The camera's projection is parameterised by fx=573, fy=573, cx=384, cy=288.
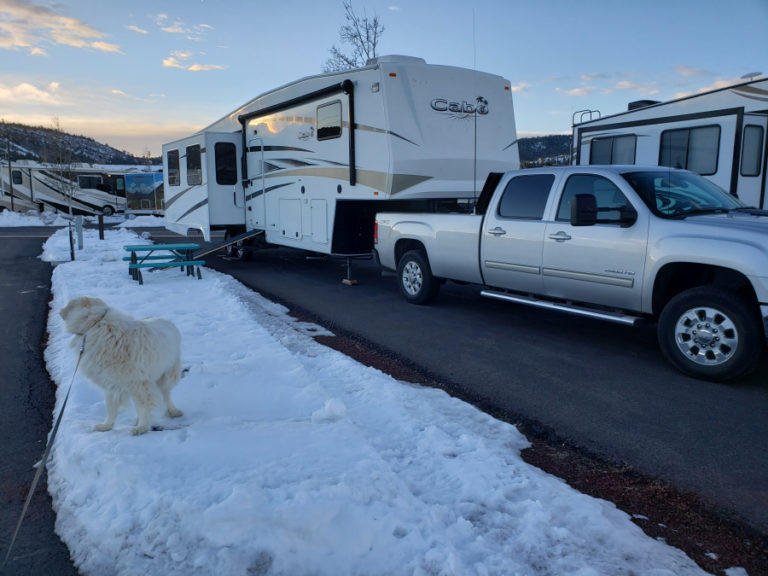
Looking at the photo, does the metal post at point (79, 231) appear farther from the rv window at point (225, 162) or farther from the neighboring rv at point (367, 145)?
the neighboring rv at point (367, 145)

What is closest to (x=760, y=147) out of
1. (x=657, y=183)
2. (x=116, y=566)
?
(x=657, y=183)

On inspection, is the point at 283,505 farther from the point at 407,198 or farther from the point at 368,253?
the point at 368,253

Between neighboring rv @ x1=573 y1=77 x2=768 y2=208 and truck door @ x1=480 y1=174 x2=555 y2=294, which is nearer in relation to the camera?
truck door @ x1=480 y1=174 x2=555 y2=294

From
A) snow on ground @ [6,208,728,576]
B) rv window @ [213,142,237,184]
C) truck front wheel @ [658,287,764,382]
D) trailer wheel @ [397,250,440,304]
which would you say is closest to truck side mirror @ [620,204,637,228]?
truck front wheel @ [658,287,764,382]

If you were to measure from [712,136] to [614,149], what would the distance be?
2406 mm

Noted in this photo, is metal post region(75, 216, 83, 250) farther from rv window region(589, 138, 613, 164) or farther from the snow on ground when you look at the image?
rv window region(589, 138, 613, 164)

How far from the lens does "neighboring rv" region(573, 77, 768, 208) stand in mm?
11164

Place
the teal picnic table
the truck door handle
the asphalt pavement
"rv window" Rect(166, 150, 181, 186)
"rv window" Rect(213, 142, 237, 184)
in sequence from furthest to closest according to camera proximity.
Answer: "rv window" Rect(166, 150, 181, 186) → "rv window" Rect(213, 142, 237, 184) → the teal picnic table → the truck door handle → the asphalt pavement

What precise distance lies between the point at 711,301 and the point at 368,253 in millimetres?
6518

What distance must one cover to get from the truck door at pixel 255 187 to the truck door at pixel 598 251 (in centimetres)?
799

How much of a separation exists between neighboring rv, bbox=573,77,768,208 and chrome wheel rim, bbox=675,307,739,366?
7.13m

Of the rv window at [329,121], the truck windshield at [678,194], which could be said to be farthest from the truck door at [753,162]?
the rv window at [329,121]

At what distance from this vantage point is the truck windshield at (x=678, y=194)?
575cm

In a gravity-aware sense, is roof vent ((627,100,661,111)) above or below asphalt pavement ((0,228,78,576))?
above
